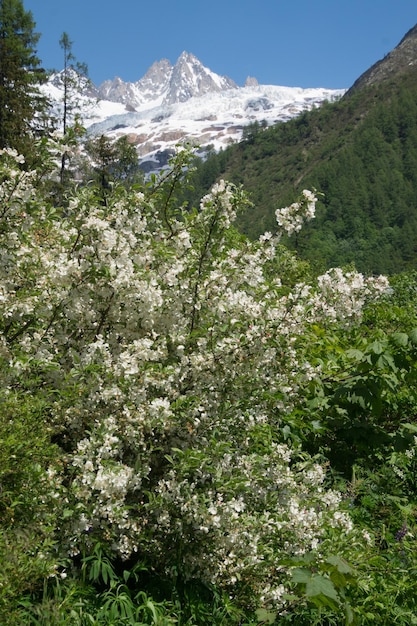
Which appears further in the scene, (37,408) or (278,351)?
(278,351)

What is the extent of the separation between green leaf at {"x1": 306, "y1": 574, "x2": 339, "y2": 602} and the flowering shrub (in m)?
0.45

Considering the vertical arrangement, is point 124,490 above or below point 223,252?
below

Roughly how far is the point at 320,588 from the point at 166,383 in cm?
155

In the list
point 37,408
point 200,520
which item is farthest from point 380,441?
point 37,408

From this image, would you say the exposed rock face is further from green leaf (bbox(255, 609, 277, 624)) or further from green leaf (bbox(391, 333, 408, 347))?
green leaf (bbox(255, 609, 277, 624))

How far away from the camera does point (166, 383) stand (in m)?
3.85

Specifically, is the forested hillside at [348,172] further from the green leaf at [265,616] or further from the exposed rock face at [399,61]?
the green leaf at [265,616]

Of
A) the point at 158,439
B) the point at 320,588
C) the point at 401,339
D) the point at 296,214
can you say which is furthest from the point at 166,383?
the point at 401,339

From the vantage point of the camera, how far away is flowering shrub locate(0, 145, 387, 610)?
3662mm

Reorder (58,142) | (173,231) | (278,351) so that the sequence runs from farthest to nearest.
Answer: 1. (173,231)
2. (58,142)
3. (278,351)

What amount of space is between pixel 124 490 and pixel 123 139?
153 feet

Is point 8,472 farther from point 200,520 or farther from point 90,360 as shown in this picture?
point 200,520

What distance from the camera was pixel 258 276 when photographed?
15.7 feet

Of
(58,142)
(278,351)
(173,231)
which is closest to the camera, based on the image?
(278,351)
